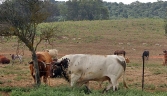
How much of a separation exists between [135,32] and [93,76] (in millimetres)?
43330

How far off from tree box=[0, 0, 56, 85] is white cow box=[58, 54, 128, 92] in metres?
1.99

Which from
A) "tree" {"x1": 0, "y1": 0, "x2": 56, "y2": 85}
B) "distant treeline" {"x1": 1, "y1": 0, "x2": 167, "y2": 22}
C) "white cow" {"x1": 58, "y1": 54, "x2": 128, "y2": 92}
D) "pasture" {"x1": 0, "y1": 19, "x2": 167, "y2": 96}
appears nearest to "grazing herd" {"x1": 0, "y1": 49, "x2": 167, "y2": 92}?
"white cow" {"x1": 58, "y1": 54, "x2": 128, "y2": 92}

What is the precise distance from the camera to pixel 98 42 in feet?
154

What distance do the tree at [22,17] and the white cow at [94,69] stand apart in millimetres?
1985

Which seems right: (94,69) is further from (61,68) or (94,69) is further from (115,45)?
(115,45)

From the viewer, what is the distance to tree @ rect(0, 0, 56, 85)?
14.9 metres

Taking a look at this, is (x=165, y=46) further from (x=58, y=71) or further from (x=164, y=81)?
(x=58, y=71)

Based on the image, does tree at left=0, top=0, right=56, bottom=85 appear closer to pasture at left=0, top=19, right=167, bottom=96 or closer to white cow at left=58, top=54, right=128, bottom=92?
white cow at left=58, top=54, right=128, bottom=92

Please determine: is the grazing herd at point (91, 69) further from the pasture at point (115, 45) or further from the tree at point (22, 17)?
the pasture at point (115, 45)

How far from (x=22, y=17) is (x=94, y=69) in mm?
3716

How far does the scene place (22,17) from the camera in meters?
15.0

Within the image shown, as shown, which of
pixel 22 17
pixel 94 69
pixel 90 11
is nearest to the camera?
pixel 94 69

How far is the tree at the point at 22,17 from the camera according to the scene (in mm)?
14852

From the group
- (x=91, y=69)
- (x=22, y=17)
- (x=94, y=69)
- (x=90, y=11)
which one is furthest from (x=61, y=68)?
(x=90, y=11)
